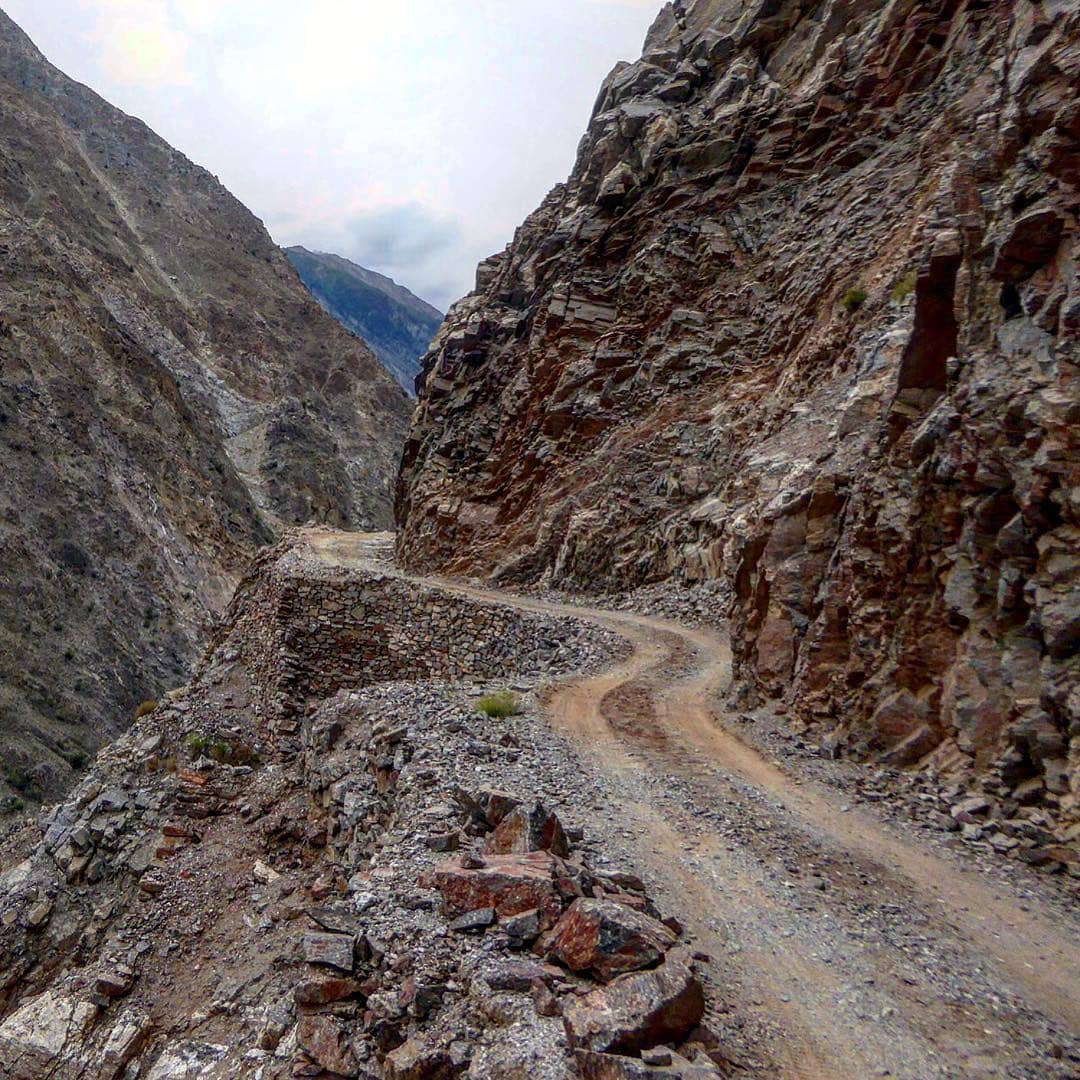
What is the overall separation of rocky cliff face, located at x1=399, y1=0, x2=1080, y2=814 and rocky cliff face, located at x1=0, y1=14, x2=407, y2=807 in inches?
818

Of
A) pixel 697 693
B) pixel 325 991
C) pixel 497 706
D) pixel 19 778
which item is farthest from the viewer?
pixel 19 778

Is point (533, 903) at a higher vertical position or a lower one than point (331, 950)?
higher

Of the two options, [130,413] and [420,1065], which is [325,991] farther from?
[130,413]

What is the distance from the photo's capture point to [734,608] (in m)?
14.9

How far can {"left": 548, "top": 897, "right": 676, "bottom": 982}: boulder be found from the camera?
14.9ft

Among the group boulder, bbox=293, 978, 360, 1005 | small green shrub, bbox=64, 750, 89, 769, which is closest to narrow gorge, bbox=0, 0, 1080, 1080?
boulder, bbox=293, 978, 360, 1005

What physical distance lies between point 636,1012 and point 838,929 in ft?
8.79

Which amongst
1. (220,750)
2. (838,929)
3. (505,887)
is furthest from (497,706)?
(220,750)

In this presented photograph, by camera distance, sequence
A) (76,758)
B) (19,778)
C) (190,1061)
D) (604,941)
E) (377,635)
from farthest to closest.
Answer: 1. (76,758)
2. (19,778)
3. (377,635)
4. (190,1061)
5. (604,941)

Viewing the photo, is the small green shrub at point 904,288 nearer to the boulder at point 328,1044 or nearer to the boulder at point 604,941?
the boulder at point 604,941

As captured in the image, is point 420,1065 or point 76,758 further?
point 76,758

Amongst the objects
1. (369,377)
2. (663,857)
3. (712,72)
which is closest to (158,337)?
(369,377)

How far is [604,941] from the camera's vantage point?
463 centimetres

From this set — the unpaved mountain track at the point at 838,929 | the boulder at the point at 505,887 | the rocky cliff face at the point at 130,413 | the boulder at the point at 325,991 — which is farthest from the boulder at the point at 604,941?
the rocky cliff face at the point at 130,413
